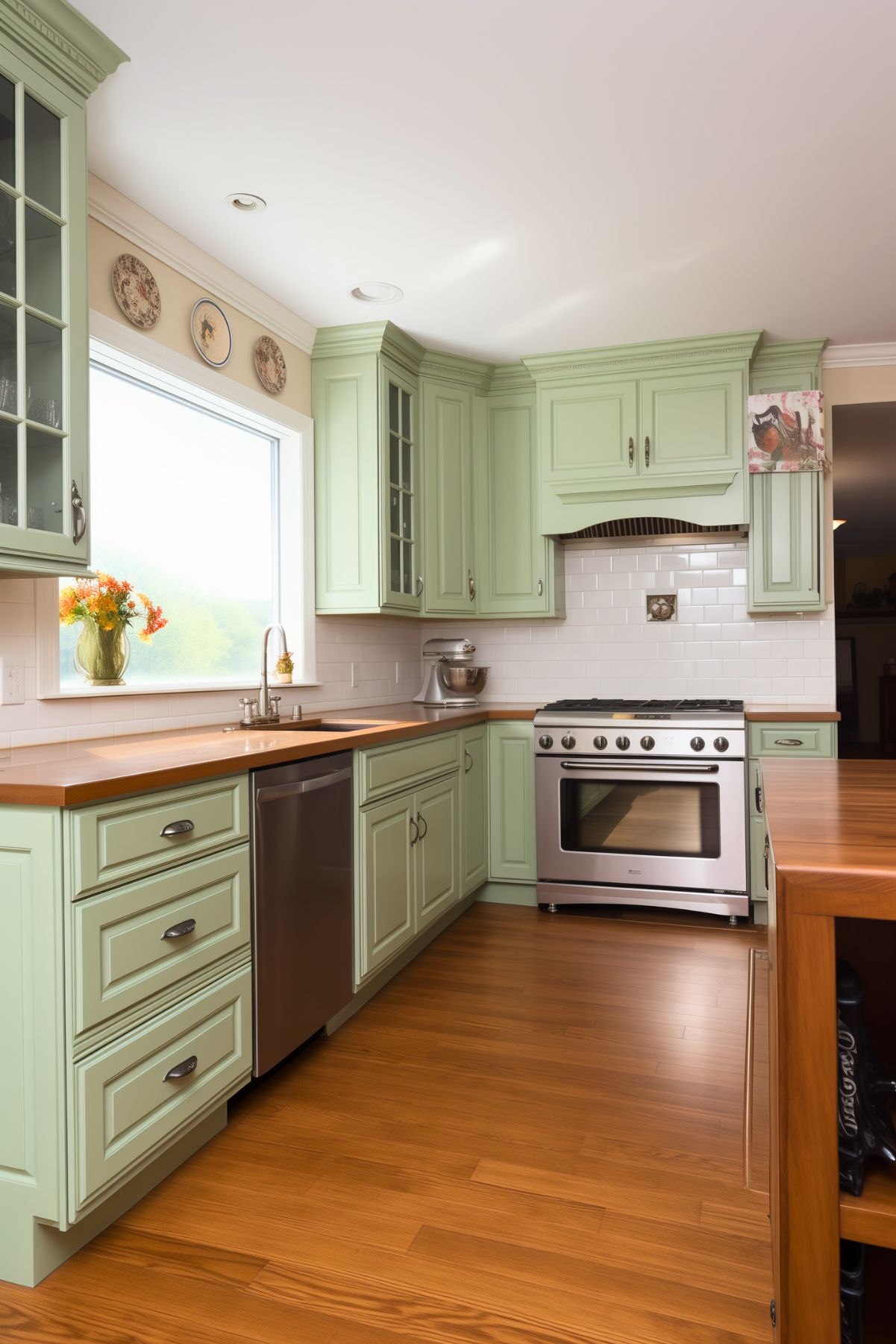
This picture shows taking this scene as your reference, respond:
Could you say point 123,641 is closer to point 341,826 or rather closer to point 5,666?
point 5,666

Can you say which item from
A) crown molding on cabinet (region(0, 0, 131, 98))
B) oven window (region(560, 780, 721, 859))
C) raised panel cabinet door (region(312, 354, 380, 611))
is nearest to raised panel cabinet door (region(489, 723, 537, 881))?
oven window (region(560, 780, 721, 859))

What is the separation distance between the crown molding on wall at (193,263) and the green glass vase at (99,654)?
1.17 meters

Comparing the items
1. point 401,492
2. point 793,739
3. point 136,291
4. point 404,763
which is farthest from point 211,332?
point 793,739

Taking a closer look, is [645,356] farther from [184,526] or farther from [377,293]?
[184,526]

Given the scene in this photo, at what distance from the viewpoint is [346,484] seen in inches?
151

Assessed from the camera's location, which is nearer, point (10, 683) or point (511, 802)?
point (10, 683)

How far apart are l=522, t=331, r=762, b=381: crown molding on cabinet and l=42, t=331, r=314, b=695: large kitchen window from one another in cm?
126

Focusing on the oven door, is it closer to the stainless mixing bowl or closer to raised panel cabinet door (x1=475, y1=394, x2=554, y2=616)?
the stainless mixing bowl

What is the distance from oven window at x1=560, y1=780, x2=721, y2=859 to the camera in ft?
12.9

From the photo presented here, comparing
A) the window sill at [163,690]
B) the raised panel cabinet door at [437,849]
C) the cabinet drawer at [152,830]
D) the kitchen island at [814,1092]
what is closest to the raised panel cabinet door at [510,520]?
the raised panel cabinet door at [437,849]

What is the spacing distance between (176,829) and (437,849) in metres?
1.78

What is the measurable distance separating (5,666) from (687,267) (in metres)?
2.63

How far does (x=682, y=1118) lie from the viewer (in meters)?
2.27

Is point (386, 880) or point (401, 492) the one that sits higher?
point (401, 492)
